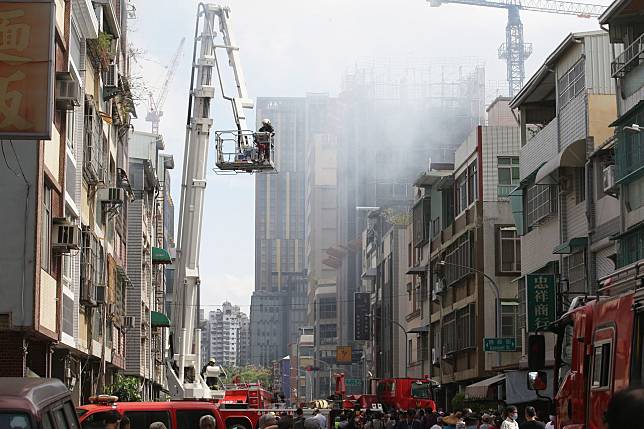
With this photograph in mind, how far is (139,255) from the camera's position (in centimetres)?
5700

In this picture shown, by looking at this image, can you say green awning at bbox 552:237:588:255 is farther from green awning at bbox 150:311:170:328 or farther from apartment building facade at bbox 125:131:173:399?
green awning at bbox 150:311:170:328

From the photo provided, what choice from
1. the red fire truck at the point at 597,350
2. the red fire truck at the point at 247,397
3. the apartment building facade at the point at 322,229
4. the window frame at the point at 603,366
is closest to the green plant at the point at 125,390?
the red fire truck at the point at 247,397

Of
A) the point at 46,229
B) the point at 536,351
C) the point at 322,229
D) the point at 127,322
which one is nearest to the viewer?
the point at 536,351

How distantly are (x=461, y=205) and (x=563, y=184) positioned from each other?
20.9 metres

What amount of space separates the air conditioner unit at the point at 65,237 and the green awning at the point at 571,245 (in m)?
16.6

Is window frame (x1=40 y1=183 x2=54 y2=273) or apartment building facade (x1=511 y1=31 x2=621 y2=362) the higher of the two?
apartment building facade (x1=511 y1=31 x2=621 y2=362)

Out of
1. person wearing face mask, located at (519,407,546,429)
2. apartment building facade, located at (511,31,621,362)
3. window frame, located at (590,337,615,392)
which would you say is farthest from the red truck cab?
window frame, located at (590,337,615,392)

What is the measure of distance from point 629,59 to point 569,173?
6.79m

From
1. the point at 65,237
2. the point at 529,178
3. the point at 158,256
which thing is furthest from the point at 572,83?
the point at 158,256

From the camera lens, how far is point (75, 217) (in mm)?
33281

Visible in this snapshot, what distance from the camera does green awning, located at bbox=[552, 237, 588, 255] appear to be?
38.8 m

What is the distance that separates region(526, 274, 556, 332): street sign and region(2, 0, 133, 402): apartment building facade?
13235 millimetres

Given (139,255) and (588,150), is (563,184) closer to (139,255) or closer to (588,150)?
(588,150)

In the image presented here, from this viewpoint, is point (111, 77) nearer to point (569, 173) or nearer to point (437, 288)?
point (569, 173)
